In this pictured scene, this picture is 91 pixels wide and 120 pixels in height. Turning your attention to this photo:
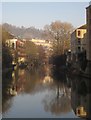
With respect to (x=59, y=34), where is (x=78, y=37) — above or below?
below

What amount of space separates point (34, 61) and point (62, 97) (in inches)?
2068

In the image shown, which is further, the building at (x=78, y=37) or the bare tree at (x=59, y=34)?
Result: the bare tree at (x=59, y=34)

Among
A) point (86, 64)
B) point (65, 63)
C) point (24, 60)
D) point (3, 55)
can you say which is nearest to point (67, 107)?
point (86, 64)

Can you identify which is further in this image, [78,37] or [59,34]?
[59,34]

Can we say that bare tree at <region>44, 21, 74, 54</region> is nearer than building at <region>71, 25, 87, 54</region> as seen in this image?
No

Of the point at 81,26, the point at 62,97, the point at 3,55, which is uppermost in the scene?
the point at 81,26

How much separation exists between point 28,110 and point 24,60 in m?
55.5

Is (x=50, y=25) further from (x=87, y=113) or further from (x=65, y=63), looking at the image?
(x=87, y=113)

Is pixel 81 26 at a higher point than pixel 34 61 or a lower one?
higher

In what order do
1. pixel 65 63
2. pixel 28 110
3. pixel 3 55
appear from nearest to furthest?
1. pixel 28 110
2. pixel 3 55
3. pixel 65 63

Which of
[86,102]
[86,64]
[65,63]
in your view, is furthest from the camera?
[65,63]

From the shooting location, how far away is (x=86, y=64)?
119 feet

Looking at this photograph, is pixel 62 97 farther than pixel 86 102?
Yes

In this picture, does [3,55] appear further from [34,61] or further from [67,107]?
[34,61]
